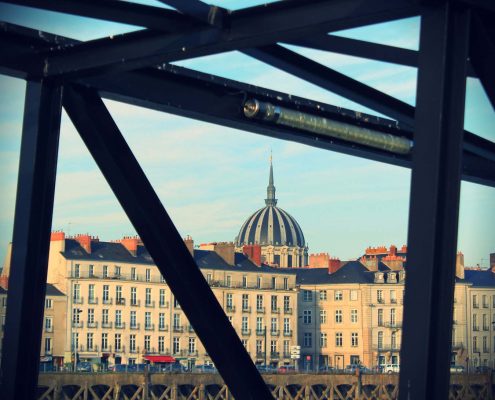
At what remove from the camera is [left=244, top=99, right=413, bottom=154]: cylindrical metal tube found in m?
5.55

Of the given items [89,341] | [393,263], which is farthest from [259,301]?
[89,341]

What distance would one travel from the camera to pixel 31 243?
5.08 meters

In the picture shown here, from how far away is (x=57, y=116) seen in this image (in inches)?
201

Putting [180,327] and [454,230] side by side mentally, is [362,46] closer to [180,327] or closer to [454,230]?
[454,230]

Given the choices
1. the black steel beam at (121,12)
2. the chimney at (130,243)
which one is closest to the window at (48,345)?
the chimney at (130,243)

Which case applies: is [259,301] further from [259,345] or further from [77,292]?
[77,292]

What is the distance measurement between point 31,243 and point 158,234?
1.79 ft

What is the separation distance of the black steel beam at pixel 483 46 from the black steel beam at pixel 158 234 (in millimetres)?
1615

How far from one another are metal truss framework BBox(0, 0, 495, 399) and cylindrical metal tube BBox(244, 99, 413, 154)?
53 millimetres

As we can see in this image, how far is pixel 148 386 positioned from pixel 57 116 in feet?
290

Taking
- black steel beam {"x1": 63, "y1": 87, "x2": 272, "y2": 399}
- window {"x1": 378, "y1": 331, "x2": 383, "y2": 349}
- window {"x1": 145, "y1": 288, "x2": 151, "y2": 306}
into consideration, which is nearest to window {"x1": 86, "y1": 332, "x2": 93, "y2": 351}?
window {"x1": 145, "y1": 288, "x2": 151, "y2": 306}

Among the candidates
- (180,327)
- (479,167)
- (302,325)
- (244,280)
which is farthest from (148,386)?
(479,167)

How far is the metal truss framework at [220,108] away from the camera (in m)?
3.88

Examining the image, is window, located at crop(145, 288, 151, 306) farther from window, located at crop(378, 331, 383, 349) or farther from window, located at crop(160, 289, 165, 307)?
window, located at crop(378, 331, 383, 349)
